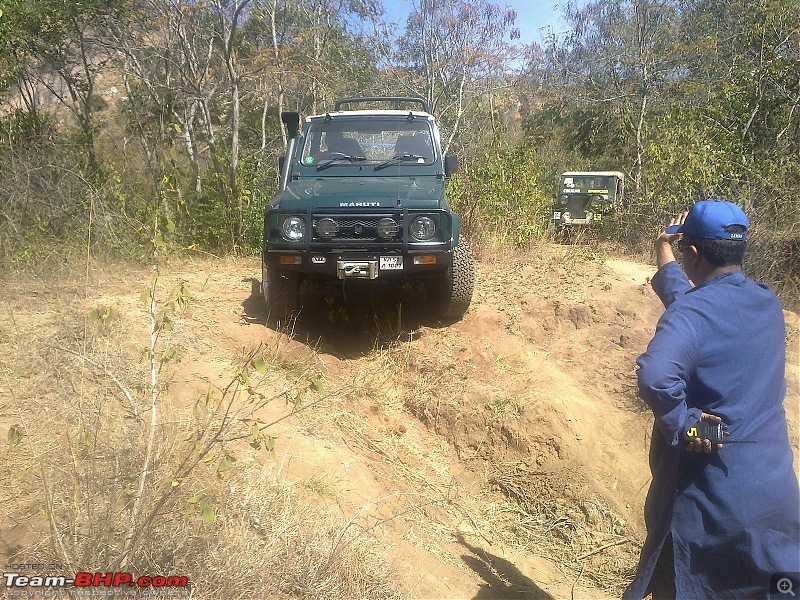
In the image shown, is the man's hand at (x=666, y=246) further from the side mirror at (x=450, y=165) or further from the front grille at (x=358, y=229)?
the side mirror at (x=450, y=165)

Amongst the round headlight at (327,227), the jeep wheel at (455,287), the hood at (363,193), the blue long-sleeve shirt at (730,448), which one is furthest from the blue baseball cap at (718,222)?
the jeep wheel at (455,287)

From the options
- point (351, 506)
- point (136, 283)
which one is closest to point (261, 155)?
point (136, 283)

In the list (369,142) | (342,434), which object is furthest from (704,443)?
(369,142)

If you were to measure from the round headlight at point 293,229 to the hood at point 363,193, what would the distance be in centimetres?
10

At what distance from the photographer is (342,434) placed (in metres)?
4.16

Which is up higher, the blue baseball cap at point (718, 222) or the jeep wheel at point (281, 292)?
the blue baseball cap at point (718, 222)

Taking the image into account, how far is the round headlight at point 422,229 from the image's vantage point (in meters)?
4.86

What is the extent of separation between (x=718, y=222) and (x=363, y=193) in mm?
3325

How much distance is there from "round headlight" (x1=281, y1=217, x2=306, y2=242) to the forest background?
1.09 meters

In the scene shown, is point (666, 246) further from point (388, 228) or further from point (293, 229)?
point (293, 229)

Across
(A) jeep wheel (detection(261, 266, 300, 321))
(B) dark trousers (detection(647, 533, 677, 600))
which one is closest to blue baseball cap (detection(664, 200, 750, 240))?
(B) dark trousers (detection(647, 533, 677, 600))

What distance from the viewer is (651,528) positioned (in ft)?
6.44

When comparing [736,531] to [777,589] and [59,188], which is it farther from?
[59,188]

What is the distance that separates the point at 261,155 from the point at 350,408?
6.40 meters
